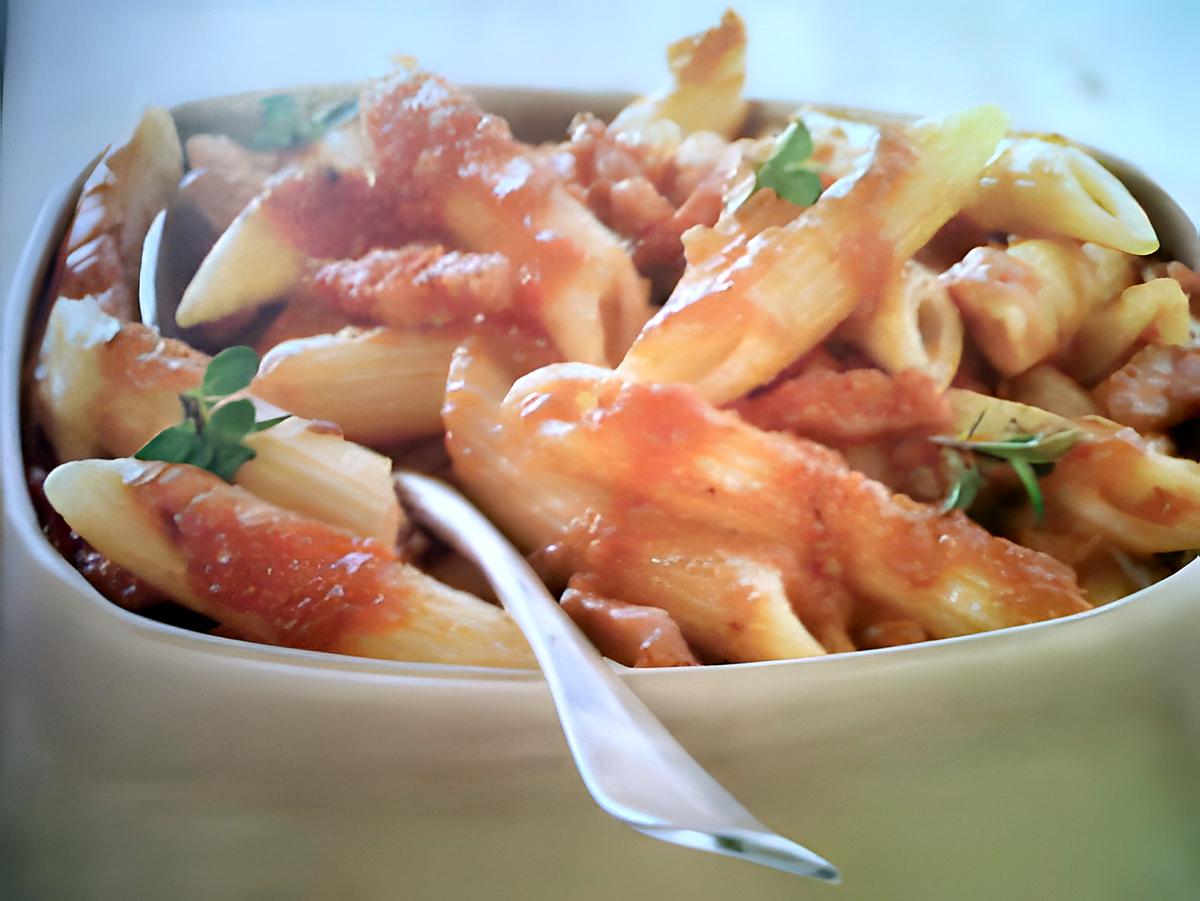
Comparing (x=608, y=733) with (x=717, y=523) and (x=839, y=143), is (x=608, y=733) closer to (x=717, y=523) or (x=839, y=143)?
(x=717, y=523)

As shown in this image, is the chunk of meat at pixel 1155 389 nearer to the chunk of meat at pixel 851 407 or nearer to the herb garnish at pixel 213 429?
the chunk of meat at pixel 851 407

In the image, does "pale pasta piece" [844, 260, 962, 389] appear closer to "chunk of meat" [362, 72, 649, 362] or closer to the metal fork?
"chunk of meat" [362, 72, 649, 362]

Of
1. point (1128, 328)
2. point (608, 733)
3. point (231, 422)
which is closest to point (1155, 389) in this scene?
point (1128, 328)

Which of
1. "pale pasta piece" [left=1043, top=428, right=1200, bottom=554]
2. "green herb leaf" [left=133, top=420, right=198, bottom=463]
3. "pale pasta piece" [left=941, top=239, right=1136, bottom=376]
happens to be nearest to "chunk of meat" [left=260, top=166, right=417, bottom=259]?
"green herb leaf" [left=133, top=420, right=198, bottom=463]

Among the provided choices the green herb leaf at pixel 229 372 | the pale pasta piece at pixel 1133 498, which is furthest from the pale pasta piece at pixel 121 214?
→ the pale pasta piece at pixel 1133 498

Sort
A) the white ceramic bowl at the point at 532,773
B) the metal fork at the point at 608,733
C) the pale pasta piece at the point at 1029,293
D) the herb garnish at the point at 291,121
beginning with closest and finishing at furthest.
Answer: the metal fork at the point at 608,733, the white ceramic bowl at the point at 532,773, the pale pasta piece at the point at 1029,293, the herb garnish at the point at 291,121

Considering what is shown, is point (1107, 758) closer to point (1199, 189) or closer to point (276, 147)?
point (1199, 189)

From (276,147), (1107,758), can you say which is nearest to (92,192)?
(276,147)

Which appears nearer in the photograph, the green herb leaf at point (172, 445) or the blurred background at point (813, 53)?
the green herb leaf at point (172, 445)
